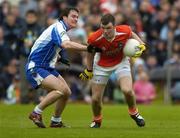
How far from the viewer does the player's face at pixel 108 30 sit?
1523cm

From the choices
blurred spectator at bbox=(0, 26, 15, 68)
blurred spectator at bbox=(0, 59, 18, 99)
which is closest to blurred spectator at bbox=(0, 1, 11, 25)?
blurred spectator at bbox=(0, 26, 15, 68)

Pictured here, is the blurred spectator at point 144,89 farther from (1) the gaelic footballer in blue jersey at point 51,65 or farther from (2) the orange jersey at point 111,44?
(1) the gaelic footballer in blue jersey at point 51,65

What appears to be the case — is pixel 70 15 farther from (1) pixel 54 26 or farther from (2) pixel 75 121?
(2) pixel 75 121

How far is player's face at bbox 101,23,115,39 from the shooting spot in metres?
15.2

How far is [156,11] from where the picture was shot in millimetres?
28891

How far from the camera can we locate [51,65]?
15.5 meters

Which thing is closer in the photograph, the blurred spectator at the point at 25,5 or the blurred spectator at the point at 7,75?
the blurred spectator at the point at 7,75

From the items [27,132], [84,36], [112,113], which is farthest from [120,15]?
[27,132]

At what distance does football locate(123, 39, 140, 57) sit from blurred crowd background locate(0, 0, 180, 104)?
25.4 ft

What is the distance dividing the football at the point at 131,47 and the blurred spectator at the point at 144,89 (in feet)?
30.5

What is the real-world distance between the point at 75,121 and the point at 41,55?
2.86 m

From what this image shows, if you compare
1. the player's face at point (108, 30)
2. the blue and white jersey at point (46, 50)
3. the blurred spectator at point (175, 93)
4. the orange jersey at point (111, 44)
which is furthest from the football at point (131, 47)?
the blurred spectator at point (175, 93)

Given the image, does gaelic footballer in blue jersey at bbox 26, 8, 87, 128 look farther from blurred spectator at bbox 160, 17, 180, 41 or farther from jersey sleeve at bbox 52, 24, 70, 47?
blurred spectator at bbox 160, 17, 180, 41

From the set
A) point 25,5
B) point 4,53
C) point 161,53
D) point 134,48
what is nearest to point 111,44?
point 134,48
